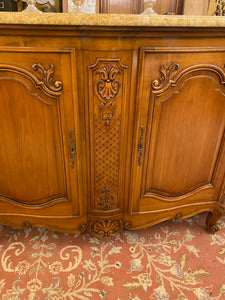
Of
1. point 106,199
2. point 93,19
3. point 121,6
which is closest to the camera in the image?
point 93,19

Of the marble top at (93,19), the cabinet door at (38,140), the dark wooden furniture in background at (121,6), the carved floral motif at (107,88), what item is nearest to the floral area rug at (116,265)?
the cabinet door at (38,140)

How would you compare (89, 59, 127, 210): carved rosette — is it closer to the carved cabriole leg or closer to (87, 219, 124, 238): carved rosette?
(87, 219, 124, 238): carved rosette

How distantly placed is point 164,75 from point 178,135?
0.20 metres

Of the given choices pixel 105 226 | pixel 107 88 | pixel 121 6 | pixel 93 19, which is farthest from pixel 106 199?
pixel 121 6

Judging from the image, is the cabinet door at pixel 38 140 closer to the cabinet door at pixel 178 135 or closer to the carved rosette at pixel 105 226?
the carved rosette at pixel 105 226

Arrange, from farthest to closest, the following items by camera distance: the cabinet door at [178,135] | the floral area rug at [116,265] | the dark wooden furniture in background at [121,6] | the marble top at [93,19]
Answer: the dark wooden furniture in background at [121,6] → the floral area rug at [116,265] → the cabinet door at [178,135] → the marble top at [93,19]

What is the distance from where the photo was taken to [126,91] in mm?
607

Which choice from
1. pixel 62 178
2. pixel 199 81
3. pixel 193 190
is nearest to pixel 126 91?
pixel 199 81

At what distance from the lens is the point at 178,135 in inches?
27.5

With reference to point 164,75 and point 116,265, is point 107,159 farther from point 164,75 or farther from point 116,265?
point 116,265

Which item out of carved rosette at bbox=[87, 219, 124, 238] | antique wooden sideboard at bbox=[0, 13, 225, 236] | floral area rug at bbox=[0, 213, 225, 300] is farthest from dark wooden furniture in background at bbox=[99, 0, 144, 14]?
floral area rug at bbox=[0, 213, 225, 300]

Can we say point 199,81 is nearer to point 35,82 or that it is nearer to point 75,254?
point 35,82

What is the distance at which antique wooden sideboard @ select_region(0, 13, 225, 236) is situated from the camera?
537 mm

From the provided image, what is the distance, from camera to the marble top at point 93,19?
1.62ft
